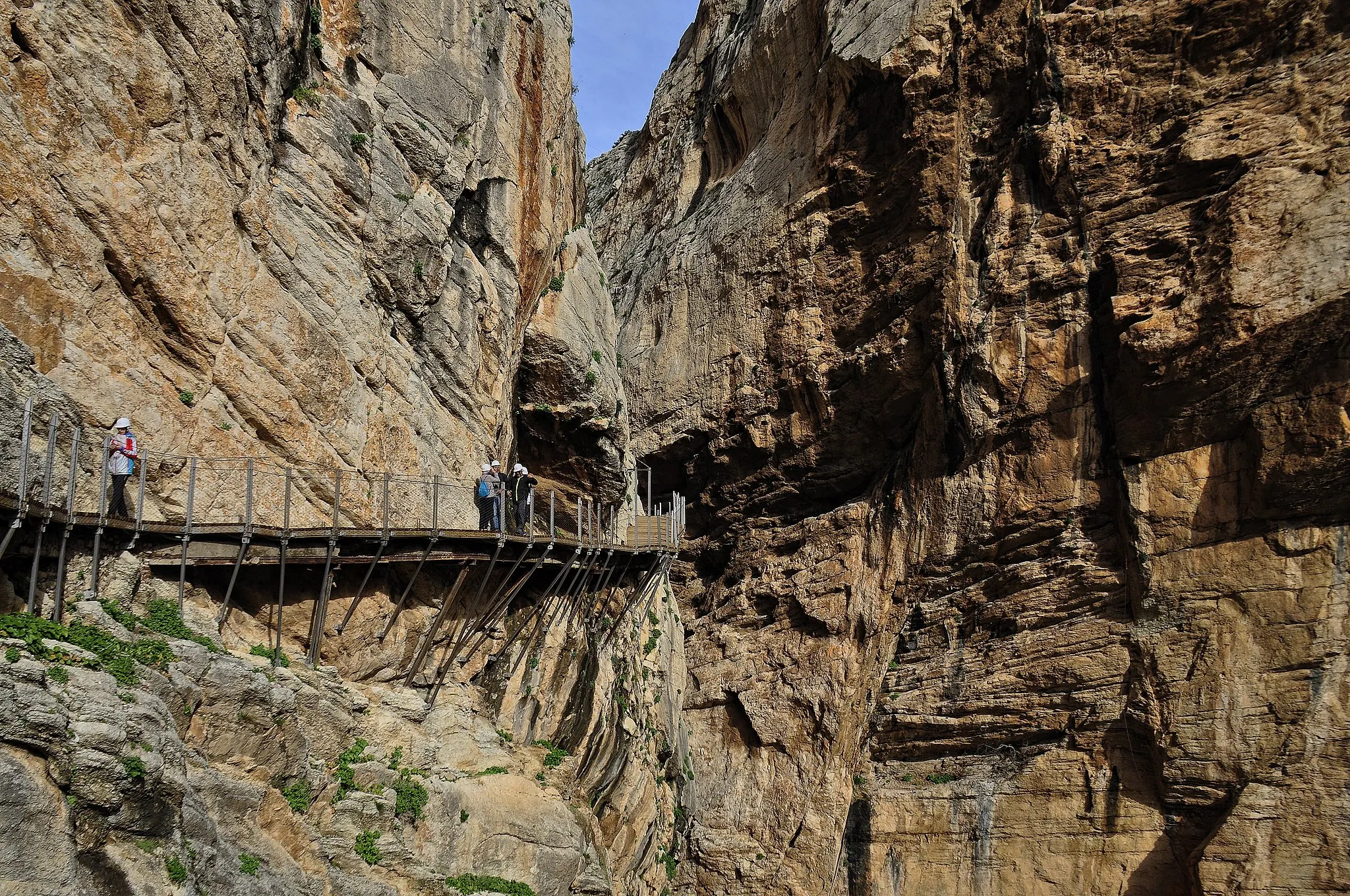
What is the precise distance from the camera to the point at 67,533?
9.85 metres

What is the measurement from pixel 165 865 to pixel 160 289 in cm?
682

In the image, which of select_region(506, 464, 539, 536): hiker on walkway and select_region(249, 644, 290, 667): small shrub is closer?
select_region(249, 644, 290, 667): small shrub

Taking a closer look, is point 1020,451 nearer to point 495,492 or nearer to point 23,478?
point 495,492

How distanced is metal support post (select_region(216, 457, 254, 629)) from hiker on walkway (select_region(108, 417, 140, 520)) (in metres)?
1.30

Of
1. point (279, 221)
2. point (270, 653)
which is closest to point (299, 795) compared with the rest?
point (270, 653)

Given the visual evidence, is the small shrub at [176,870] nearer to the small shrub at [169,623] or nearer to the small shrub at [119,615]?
the small shrub at [119,615]

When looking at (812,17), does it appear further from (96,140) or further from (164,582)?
(164,582)

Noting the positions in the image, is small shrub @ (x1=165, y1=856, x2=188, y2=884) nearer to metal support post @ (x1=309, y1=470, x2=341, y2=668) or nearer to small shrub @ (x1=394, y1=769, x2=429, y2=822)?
small shrub @ (x1=394, y1=769, x2=429, y2=822)

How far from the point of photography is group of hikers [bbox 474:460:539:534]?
15.5m

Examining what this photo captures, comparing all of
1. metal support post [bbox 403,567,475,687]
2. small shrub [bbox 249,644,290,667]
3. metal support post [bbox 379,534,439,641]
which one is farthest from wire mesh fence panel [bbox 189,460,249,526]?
metal support post [bbox 403,567,475,687]

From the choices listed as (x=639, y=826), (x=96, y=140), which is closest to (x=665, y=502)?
(x=639, y=826)

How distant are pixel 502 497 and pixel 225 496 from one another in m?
4.24

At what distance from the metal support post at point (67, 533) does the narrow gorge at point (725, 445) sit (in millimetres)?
65

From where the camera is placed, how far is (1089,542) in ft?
62.4
